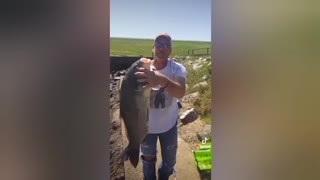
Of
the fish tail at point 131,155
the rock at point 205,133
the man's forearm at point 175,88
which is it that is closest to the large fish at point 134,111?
the fish tail at point 131,155

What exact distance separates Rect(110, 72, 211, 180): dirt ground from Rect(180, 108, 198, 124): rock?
2cm

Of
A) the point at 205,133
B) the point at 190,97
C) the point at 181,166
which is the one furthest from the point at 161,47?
the point at 181,166

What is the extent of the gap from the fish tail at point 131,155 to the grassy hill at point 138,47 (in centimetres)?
45

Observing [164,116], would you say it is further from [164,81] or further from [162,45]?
[162,45]

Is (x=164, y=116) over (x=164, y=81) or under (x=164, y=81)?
under

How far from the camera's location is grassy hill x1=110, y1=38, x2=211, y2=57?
1.32 meters

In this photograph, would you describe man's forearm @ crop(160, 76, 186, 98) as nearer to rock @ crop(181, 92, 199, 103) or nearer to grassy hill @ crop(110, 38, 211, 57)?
rock @ crop(181, 92, 199, 103)

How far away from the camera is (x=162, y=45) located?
1335 millimetres

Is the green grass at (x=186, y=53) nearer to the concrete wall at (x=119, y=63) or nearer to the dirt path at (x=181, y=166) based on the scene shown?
the concrete wall at (x=119, y=63)

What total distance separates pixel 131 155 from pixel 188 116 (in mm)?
323
